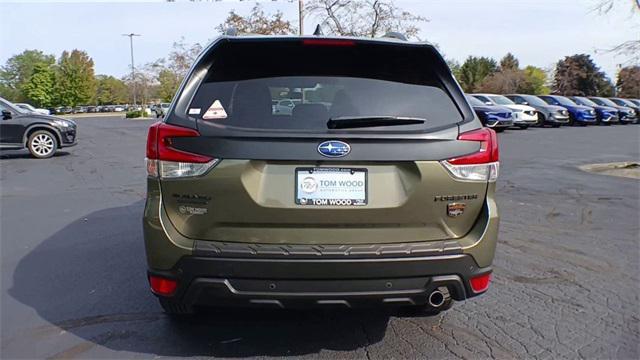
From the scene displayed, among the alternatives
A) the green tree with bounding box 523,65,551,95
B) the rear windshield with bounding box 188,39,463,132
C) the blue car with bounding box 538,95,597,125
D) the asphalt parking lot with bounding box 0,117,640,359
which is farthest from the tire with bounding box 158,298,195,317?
the green tree with bounding box 523,65,551,95

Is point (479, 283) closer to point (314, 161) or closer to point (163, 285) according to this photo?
point (314, 161)

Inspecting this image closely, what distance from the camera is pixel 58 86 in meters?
96.6

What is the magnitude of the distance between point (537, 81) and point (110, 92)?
279 ft

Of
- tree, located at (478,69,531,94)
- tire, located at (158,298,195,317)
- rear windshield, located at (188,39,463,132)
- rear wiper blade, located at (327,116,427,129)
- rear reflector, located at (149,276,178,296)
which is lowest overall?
tire, located at (158,298,195,317)

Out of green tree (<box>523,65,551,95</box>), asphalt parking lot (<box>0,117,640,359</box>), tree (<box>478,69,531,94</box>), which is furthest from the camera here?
green tree (<box>523,65,551,95</box>)

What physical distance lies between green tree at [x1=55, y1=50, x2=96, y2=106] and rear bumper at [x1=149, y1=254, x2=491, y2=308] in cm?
10384

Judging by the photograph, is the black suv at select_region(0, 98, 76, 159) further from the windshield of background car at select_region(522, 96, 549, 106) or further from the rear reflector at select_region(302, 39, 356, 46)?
the windshield of background car at select_region(522, 96, 549, 106)

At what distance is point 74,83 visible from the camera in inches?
3760

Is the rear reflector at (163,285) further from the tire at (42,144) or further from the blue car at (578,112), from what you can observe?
the blue car at (578,112)

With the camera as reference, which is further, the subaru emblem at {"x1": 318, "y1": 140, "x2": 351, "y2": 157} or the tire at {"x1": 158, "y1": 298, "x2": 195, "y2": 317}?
the tire at {"x1": 158, "y1": 298, "x2": 195, "y2": 317}

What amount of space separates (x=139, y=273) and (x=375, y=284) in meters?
2.61

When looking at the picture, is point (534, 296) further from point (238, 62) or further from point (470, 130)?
point (238, 62)

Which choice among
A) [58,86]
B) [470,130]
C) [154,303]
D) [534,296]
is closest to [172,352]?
[154,303]

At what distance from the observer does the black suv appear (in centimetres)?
1355
